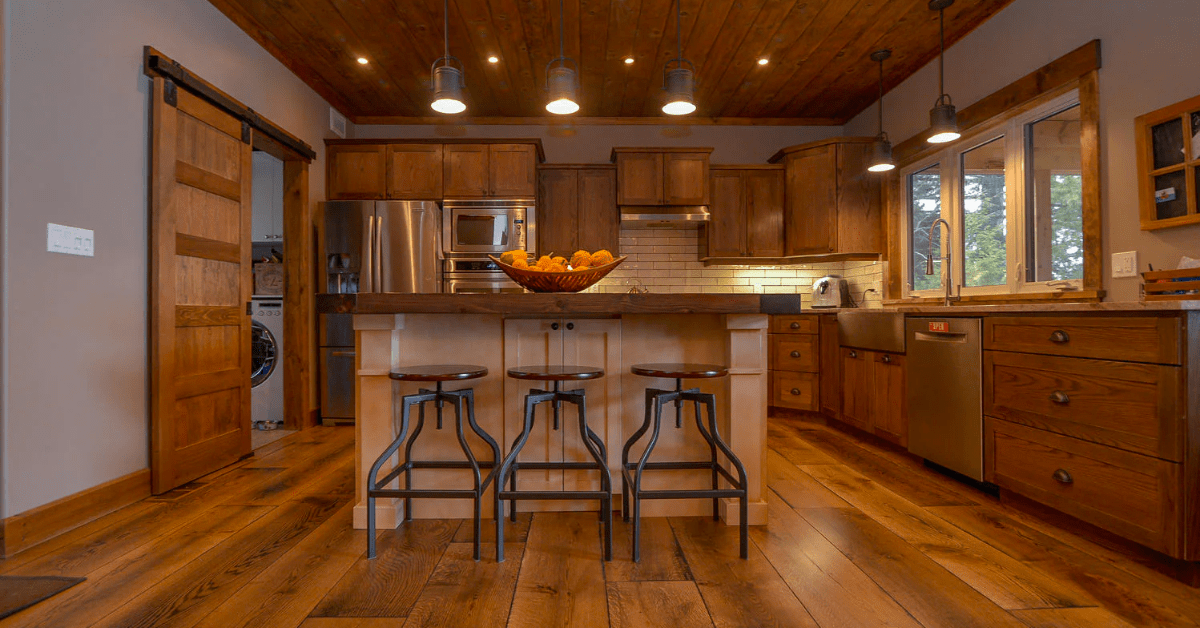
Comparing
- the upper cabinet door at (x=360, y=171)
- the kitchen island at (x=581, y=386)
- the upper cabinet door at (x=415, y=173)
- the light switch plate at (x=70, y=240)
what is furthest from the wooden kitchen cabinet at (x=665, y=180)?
the light switch plate at (x=70, y=240)

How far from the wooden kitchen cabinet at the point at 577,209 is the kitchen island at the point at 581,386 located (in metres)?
2.51

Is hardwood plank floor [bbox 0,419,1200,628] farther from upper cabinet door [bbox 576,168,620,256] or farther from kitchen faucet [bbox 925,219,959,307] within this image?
upper cabinet door [bbox 576,168,620,256]

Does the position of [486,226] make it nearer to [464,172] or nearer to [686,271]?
[464,172]

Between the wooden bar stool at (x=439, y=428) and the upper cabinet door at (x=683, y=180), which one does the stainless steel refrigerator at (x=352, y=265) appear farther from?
the wooden bar stool at (x=439, y=428)

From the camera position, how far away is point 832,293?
4.80 meters

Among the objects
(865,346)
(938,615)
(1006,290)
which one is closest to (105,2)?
(938,615)

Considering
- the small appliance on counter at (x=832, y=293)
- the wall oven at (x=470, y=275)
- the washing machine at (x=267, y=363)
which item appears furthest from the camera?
the small appliance on counter at (x=832, y=293)

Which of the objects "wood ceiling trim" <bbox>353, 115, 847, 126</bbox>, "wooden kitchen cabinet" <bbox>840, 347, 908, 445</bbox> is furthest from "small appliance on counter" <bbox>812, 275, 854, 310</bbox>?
"wood ceiling trim" <bbox>353, 115, 847, 126</bbox>

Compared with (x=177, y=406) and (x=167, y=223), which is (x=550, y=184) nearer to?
(x=167, y=223)

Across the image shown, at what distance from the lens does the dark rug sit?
155 centimetres

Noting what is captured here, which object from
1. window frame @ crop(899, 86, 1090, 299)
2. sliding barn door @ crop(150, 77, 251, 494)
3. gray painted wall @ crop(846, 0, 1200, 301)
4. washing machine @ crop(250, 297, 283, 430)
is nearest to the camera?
gray painted wall @ crop(846, 0, 1200, 301)

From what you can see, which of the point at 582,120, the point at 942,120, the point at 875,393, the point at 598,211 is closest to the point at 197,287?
the point at 598,211

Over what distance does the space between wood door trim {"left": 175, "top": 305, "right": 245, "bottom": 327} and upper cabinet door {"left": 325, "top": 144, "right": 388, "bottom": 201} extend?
1.57 m

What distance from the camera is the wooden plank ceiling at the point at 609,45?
3.22 metres
